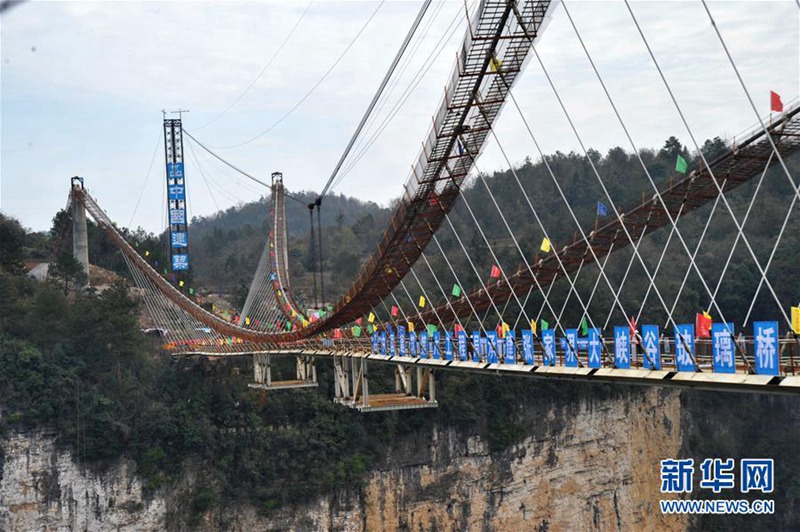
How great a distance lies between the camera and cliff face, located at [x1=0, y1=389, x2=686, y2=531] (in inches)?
2140

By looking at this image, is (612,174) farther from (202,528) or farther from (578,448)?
(202,528)

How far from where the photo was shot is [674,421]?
72.2 m

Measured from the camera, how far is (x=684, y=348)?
24.1 metres

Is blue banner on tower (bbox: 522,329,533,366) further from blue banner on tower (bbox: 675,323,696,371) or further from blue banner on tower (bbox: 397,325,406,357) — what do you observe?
blue banner on tower (bbox: 397,325,406,357)

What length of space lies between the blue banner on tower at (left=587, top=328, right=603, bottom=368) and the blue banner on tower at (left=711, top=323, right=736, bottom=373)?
4269 millimetres

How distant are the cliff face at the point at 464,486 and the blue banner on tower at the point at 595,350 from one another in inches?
1299

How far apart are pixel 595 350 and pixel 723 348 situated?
15.5 feet

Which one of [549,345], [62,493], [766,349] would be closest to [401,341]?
[549,345]

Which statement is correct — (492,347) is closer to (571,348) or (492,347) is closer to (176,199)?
(571,348)

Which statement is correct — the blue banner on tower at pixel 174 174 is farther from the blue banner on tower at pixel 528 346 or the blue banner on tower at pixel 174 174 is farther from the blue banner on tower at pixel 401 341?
the blue banner on tower at pixel 528 346

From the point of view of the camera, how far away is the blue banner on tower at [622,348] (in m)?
26.1

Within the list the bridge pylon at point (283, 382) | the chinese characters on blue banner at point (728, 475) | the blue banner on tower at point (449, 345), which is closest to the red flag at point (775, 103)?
the blue banner on tower at point (449, 345)

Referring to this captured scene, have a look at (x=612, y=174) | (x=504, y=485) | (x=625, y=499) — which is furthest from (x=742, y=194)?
(x=504, y=485)

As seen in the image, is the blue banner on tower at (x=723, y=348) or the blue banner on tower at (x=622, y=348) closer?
the blue banner on tower at (x=723, y=348)
